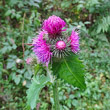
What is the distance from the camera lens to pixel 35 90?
4.30 feet

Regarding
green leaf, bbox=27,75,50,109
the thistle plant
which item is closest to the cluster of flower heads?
the thistle plant

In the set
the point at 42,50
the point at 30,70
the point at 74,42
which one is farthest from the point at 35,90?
the point at 30,70

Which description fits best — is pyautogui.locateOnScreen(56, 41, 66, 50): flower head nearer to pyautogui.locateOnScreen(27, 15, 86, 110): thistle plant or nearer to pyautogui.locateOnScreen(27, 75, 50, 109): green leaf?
pyautogui.locateOnScreen(27, 15, 86, 110): thistle plant

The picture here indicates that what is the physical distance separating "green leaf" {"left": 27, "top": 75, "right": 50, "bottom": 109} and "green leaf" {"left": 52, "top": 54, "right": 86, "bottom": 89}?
19 centimetres

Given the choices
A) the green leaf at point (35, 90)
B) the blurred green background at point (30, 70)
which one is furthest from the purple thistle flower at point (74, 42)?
the blurred green background at point (30, 70)

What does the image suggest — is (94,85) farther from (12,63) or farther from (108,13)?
(108,13)

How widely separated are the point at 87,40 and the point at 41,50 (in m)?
2.74

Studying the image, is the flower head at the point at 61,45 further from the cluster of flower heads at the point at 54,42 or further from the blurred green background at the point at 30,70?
the blurred green background at the point at 30,70

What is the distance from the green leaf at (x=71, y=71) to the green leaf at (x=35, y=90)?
7.4 inches

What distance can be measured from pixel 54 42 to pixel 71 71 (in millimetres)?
237

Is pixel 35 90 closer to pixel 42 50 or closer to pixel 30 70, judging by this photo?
pixel 42 50

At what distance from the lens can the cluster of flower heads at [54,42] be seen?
1.20 m

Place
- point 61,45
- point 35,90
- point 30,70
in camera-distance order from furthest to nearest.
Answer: point 30,70
point 35,90
point 61,45

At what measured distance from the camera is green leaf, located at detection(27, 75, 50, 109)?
49.9 inches
